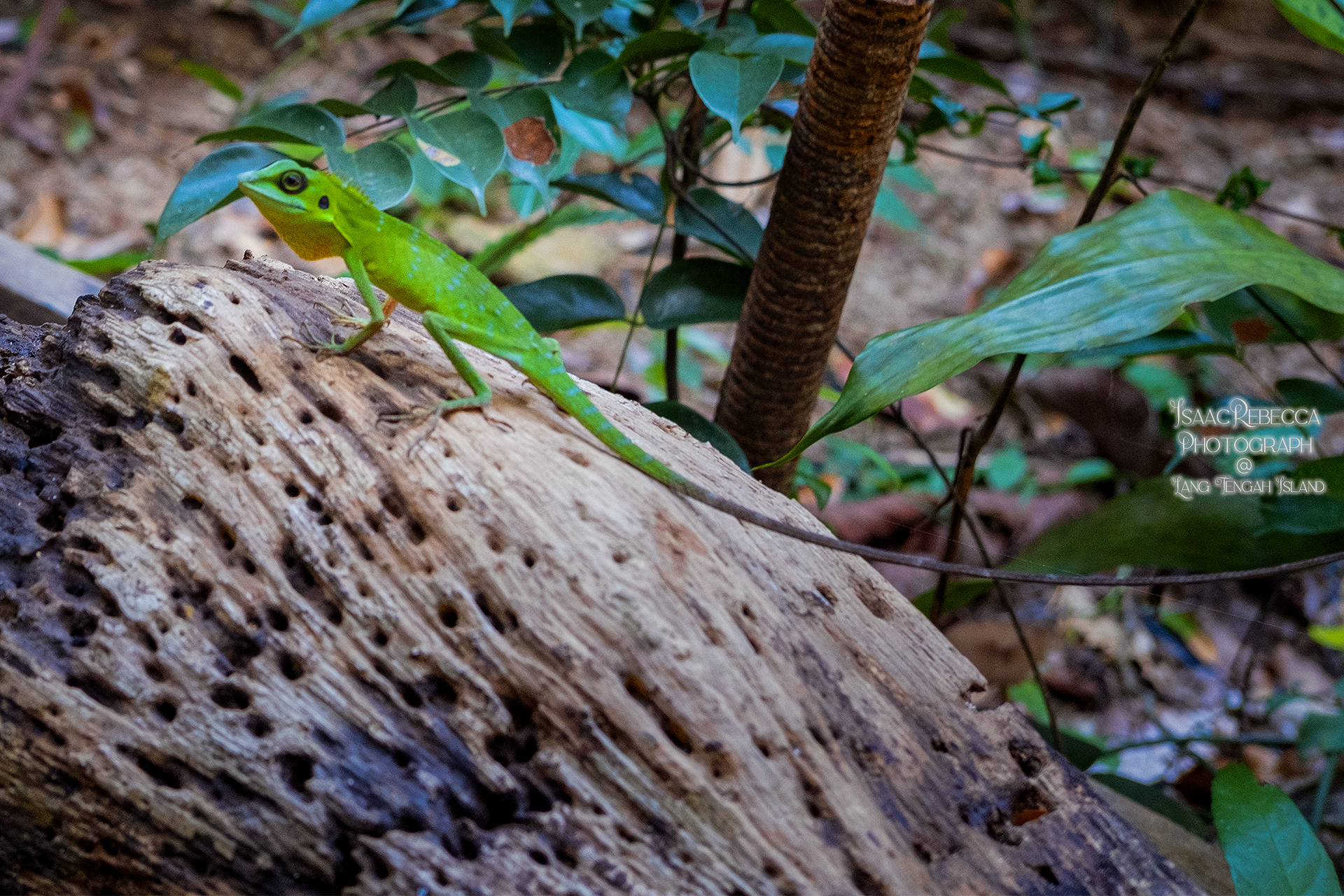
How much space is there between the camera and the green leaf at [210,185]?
1904 millimetres

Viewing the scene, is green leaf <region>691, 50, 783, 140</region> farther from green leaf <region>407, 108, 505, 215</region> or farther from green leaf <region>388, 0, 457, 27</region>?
green leaf <region>388, 0, 457, 27</region>

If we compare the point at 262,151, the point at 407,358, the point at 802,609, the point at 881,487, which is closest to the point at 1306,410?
the point at 881,487

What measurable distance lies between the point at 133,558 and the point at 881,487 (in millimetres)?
2888

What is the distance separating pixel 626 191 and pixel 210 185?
107 centimetres

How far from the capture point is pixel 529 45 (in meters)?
2.41

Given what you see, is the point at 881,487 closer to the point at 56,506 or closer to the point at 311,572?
the point at 311,572

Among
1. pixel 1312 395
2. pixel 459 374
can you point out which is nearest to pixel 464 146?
pixel 459 374

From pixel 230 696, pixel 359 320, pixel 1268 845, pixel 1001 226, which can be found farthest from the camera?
pixel 1001 226

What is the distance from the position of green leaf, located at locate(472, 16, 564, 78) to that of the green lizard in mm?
650

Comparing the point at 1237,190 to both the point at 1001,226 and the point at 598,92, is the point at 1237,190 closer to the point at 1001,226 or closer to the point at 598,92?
the point at 598,92

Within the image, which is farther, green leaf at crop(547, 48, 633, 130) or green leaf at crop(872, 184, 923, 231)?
green leaf at crop(872, 184, 923, 231)

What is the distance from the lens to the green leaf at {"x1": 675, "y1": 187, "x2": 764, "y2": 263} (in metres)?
2.54

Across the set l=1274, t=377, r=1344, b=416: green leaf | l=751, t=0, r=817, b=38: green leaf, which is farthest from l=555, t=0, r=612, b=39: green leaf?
l=1274, t=377, r=1344, b=416: green leaf

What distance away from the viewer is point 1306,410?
2670 mm
